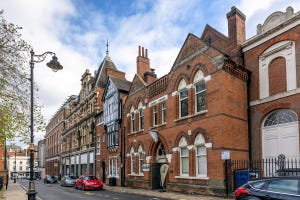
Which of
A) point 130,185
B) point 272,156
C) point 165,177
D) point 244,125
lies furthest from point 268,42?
point 130,185

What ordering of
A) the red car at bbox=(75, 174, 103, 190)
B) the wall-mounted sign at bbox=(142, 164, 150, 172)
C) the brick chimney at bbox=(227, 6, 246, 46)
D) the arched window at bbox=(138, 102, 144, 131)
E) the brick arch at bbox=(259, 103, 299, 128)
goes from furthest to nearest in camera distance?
the arched window at bbox=(138, 102, 144, 131), the red car at bbox=(75, 174, 103, 190), the wall-mounted sign at bbox=(142, 164, 150, 172), the brick chimney at bbox=(227, 6, 246, 46), the brick arch at bbox=(259, 103, 299, 128)

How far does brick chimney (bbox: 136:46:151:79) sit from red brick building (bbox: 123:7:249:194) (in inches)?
212

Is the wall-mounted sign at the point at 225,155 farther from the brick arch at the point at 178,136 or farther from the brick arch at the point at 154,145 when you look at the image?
the brick arch at the point at 154,145

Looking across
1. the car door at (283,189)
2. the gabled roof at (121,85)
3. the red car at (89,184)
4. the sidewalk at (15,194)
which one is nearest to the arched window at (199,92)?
the car door at (283,189)

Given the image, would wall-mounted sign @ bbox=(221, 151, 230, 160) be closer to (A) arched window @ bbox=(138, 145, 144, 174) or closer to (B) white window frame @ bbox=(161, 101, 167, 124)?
(B) white window frame @ bbox=(161, 101, 167, 124)

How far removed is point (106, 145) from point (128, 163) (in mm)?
6528

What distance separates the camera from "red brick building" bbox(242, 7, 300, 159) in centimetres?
1839

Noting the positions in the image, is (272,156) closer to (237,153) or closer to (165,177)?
(237,153)

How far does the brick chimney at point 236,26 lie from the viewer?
22.1m

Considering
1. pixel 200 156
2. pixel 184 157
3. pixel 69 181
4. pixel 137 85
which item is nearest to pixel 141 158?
pixel 137 85

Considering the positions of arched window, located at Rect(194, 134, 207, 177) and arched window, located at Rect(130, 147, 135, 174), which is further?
arched window, located at Rect(130, 147, 135, 174)

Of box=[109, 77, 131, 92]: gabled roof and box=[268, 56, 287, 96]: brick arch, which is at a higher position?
box=[109, 77, 131, 92]: gabled roof

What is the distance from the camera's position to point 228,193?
18016 millimetres

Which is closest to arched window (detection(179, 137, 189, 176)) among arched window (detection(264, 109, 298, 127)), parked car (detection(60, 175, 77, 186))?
arched window (detection(264, 109, 298, 127))
